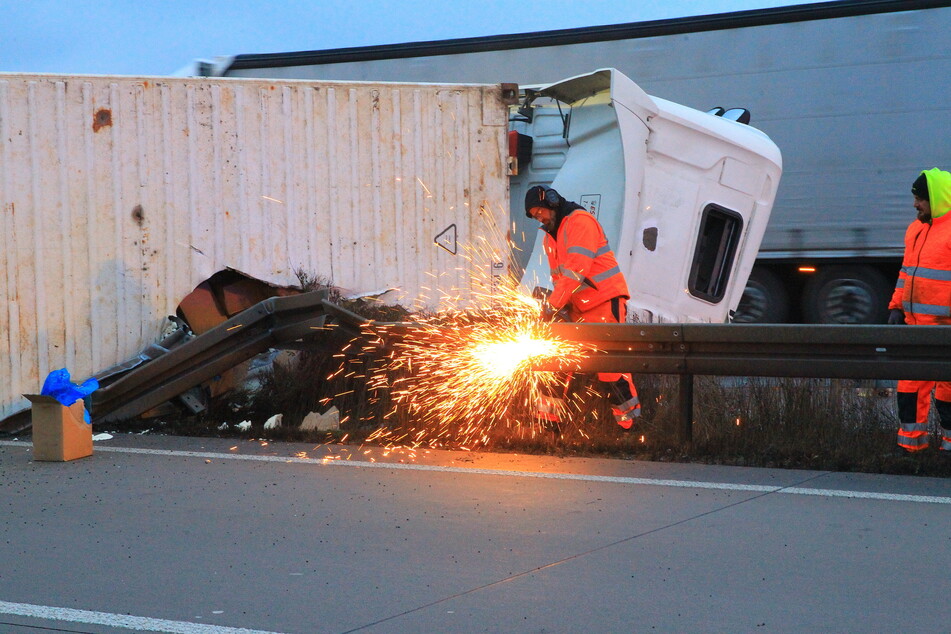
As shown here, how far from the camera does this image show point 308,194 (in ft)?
30.8

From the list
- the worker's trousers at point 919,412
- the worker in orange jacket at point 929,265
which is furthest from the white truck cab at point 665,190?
the worker's trousers at point 919,412

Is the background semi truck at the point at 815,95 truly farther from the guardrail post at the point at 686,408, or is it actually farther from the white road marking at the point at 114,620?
the white road marking at the point at 114,620

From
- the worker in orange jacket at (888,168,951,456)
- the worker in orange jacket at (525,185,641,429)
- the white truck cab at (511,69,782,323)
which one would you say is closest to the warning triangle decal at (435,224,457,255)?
the white truck cab at (511,69,782,323)

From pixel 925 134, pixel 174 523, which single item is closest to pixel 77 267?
pixel 174 523

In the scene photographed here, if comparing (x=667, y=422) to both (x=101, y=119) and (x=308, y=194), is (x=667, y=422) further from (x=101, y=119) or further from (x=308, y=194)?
(x=101, y=119)

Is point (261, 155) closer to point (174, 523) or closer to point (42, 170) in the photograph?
point (42, 170)

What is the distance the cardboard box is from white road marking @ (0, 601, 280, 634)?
2877mm

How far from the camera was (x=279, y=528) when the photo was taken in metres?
5.02

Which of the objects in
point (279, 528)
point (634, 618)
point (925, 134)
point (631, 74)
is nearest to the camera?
point (634, 618)

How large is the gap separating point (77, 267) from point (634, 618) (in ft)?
21.6

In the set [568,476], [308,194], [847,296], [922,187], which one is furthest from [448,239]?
[847,296]

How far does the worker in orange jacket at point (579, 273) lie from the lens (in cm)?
724

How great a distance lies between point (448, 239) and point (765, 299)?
200 inches

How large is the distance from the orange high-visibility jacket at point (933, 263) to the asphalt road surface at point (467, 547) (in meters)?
1.51
